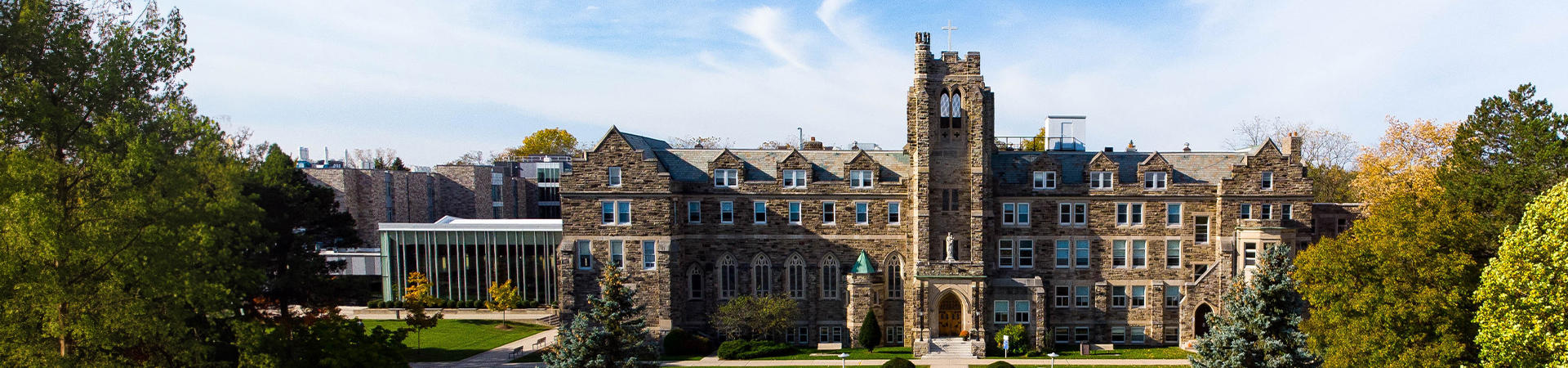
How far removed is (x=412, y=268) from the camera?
54156mm

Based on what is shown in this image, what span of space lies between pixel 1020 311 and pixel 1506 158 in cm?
1885

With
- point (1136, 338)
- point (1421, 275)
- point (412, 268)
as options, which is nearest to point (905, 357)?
point (1136, 338)

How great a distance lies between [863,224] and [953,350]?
744 centimetres

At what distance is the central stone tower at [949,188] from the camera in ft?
124

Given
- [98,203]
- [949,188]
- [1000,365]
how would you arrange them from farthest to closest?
[949,188], [1000,365], [98,203]

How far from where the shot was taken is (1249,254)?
3853 cm

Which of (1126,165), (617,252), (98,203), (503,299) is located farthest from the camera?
(503,299)

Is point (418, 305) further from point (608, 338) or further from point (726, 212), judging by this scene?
point (608, 338)

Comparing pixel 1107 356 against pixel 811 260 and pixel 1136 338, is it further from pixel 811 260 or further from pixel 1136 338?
pixel 811 260

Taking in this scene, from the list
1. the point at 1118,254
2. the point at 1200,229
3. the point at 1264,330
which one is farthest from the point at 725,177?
the point at 1264,330

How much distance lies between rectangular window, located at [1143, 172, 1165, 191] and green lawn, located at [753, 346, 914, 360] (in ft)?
47.1

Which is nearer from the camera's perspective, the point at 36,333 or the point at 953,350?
the point at 36,333

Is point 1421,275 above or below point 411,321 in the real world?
above

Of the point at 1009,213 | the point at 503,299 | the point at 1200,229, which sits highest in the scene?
the point at 1009,213
